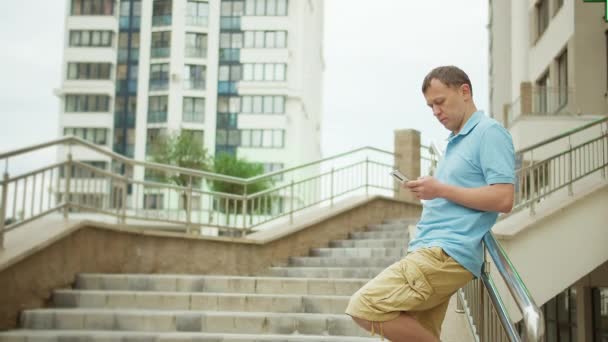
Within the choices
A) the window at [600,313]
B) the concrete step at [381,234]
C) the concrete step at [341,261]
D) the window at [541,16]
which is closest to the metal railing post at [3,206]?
the concrete step at [341,261]

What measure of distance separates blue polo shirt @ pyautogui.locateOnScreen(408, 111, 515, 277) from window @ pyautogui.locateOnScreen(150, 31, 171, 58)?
55359 millimetres

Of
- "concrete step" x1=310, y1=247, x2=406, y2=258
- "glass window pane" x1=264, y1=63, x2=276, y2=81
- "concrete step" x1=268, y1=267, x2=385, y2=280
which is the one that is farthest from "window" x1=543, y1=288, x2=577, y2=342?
"glass window pane" x1=264, y1=63, x2=276, y2=81

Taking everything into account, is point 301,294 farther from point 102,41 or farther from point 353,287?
point 102,41

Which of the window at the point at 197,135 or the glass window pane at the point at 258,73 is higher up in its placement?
the glass window pane at the point at 258,73

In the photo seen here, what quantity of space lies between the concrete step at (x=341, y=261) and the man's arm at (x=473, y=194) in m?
7.04

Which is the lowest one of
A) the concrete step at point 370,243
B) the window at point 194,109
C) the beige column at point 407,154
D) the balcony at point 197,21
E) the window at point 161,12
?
the concrete step at point 370,243

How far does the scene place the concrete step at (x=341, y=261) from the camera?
10320 mm

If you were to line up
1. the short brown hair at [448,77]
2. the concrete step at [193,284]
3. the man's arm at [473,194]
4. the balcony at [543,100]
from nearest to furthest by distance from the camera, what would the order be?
the man's arm at [473,194], the short brown hair at [448,77], the concrete step at [193,284], the balcony at [543,100]

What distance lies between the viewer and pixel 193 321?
740 centimetres

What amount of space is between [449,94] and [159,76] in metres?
55.2

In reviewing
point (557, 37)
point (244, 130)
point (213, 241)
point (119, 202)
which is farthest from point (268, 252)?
point (244, 130)

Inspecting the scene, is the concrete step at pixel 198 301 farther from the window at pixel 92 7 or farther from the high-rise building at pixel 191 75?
the window at pixel 92 7

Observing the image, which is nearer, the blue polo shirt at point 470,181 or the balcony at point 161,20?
the blue polo shirt at point 470,181

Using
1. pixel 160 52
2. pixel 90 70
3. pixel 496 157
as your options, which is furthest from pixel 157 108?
pixel 496 157
